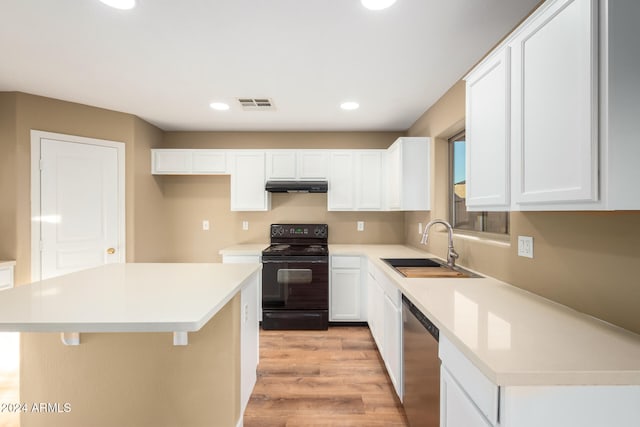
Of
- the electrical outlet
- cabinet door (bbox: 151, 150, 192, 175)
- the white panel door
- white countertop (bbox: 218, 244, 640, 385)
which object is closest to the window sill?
the electrical outlet

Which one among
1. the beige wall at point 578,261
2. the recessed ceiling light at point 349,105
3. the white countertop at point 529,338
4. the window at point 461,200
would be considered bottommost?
the white countertop at point 529,338

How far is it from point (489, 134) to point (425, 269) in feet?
3.98

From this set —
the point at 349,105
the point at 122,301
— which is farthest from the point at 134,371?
the point at 349,105

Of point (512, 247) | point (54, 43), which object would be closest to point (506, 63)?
point (512, 247)

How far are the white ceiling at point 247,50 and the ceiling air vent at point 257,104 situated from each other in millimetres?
78

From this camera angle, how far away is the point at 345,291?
11.0ft

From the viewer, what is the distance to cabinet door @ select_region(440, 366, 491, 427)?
3.19ft

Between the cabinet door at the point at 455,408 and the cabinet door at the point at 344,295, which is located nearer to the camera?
the cabinet door at the point at 455,408

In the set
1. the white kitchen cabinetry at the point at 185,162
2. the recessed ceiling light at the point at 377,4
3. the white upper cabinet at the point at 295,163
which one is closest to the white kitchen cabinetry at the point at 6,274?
the white kitchen cabinetry at the point at 185,162

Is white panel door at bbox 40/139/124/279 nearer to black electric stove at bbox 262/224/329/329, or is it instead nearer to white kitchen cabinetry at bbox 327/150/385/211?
black electric stove at bbox 262/224/329/329

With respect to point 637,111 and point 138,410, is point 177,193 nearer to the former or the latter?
point 138,410

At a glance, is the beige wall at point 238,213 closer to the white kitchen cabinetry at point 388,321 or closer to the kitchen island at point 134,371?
the white kitchen cabinetry at point 388,321

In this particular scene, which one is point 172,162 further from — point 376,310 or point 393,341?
point 393,341

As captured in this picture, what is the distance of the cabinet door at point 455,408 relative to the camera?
0.97 meters
